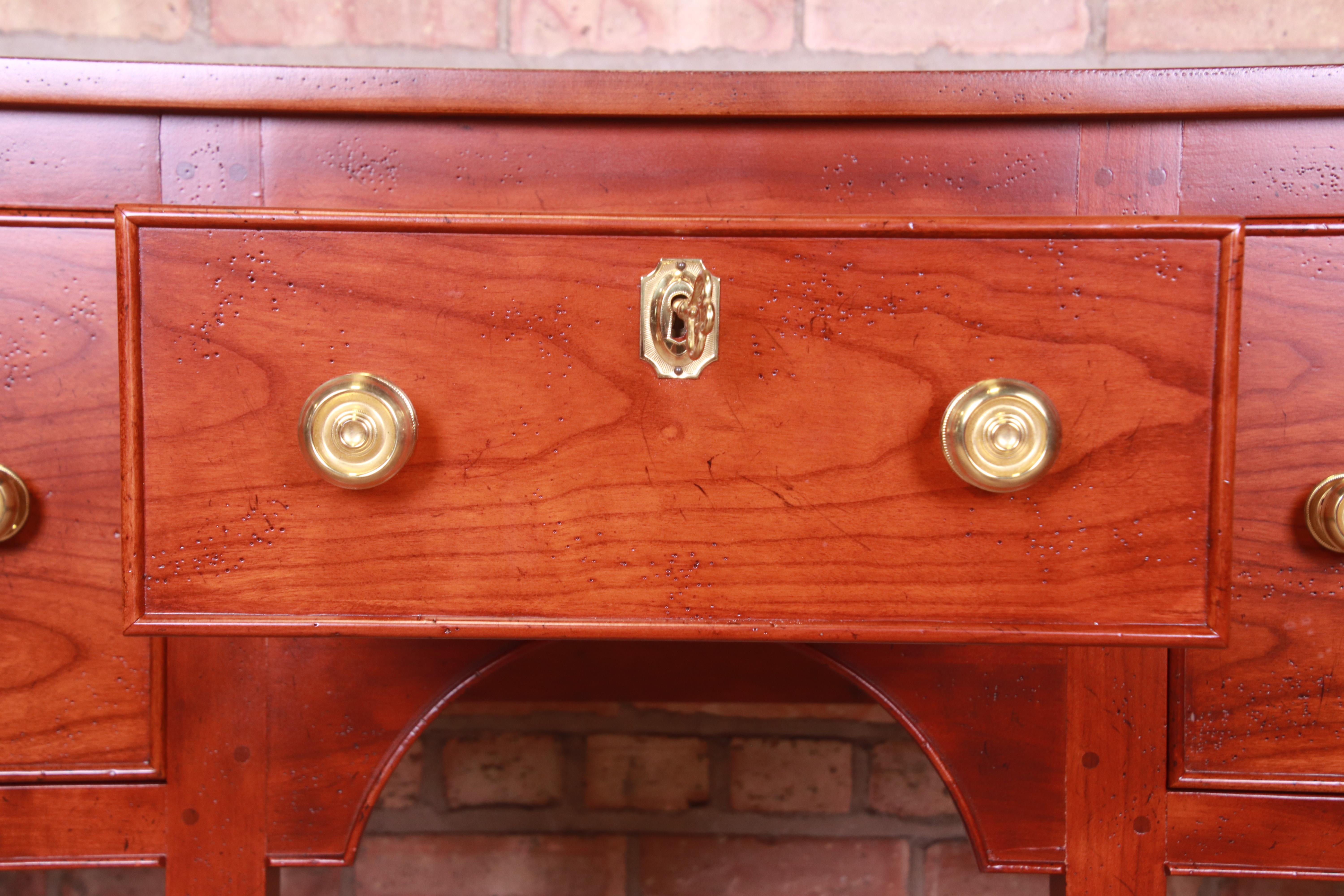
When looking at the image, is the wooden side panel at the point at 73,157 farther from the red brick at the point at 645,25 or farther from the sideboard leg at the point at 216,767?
the red brick at the point at 645,25

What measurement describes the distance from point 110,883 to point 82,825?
0.60 m

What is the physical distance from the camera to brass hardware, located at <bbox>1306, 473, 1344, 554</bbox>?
1.32 feet

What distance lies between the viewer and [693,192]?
0.45 meters

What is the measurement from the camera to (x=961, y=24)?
86cm

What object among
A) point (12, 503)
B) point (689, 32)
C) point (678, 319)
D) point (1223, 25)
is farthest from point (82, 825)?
point (1223, 25)

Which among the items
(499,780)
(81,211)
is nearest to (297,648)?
(81,211)

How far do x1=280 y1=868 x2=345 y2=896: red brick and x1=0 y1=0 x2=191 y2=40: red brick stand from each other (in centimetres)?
94

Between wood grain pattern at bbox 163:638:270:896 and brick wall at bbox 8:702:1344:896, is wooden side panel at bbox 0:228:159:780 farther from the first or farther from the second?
brick wall at bbox 8:702:1344:896

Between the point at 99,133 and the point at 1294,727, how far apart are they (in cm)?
75

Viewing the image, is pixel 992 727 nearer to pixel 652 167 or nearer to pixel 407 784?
pixel 652 167

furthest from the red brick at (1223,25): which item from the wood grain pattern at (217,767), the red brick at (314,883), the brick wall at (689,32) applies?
the red brick at (314,883)

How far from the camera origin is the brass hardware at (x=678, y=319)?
1.09 feet

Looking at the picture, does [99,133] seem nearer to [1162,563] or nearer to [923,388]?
[923,388]

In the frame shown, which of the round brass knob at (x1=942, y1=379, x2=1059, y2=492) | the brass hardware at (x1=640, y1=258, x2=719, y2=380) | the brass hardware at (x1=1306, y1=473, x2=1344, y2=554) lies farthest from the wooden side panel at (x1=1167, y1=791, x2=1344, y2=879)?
the brass hardware at (x1=640, y1=258, x2=719, y2=380)
